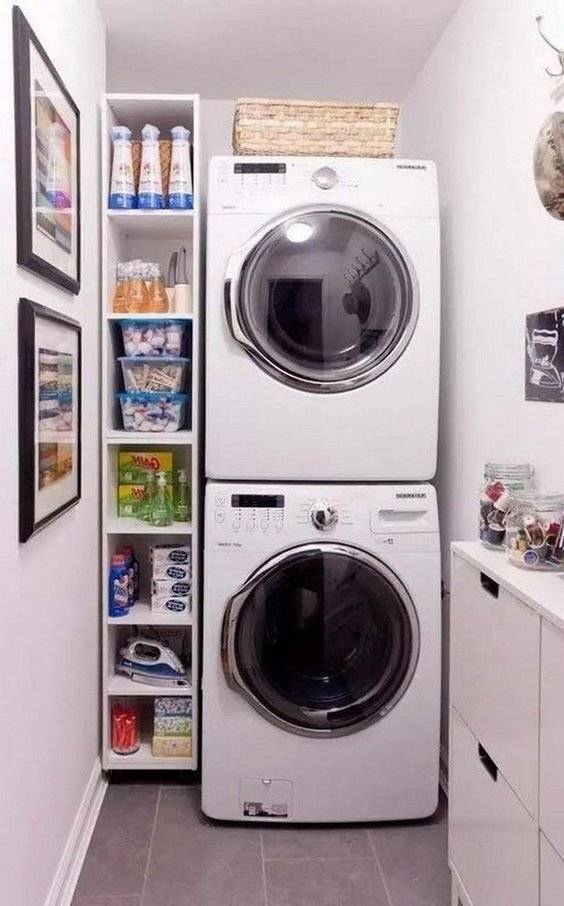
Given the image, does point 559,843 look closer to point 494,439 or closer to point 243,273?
point 494,439

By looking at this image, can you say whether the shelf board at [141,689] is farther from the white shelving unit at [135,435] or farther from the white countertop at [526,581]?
the white countertop at [526,581]

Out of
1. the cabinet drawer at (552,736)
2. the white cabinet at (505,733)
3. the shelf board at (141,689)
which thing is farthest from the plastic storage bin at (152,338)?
the cabinet drawer at (552,736)

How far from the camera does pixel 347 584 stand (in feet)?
7.13

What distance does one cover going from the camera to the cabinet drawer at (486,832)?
1.29 m

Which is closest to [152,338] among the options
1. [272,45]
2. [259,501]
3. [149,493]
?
[149,493]

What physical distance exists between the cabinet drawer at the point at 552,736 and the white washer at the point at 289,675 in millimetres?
962

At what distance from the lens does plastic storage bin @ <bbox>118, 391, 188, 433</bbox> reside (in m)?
2.36

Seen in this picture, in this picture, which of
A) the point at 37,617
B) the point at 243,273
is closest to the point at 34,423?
the point at 37,617

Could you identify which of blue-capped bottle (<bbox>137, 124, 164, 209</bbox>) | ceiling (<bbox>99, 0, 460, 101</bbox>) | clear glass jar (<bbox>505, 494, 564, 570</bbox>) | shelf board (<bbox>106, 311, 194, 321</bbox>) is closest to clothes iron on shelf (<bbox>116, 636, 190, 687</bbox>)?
shelf board (<bbox>106, 311, 194, 321</bbox>)

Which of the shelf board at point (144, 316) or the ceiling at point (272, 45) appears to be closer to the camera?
the ceiling at point (272, 45)

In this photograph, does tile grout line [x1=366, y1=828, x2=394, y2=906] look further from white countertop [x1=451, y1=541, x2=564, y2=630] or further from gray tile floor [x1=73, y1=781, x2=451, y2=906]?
white countertop [x1=451, y1=541, x2=564, y2=630]

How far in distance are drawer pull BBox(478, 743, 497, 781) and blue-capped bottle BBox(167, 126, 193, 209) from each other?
176cm

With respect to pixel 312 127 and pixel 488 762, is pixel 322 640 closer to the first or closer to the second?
pixel 488 762

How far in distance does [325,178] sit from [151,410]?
2.90 feet
